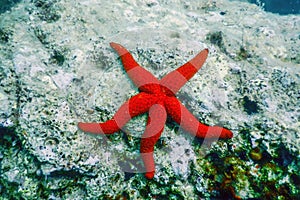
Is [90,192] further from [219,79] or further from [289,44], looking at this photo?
[289,44]

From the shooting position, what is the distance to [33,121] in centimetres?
314

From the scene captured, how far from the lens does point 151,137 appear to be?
3074 mm

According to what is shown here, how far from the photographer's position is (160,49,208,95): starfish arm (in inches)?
131

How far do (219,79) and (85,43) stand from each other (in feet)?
7.51

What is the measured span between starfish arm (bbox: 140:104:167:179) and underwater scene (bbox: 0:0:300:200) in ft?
0.04

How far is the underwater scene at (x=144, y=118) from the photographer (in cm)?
308

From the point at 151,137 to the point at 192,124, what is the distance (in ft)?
1.84

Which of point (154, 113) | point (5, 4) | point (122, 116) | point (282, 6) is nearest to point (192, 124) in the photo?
point (154, 113)

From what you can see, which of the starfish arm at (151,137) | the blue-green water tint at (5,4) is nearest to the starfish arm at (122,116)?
the starfish arm at (151,137)

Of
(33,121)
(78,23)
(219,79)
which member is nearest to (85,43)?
(78,23)

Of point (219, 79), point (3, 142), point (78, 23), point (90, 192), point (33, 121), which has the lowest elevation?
point (90, 192)

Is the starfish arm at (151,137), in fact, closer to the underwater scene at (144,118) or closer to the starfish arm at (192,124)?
the underwater scene at (144,118)

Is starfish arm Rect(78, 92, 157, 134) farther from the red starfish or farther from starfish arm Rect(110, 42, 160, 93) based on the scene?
starfish arm Rect(110, 42, 160, 93)

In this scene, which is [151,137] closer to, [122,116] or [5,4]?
[122,116]
